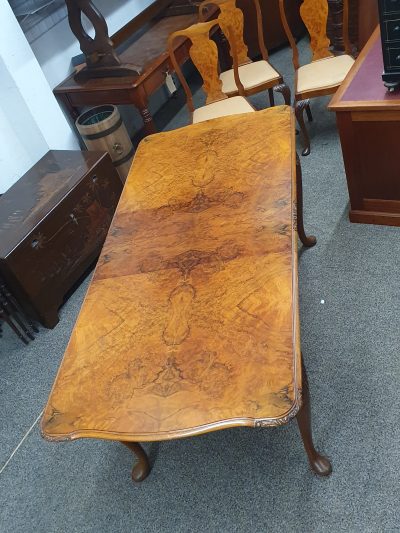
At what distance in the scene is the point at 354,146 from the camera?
2.07 meters

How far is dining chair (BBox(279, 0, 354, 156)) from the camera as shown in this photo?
Answer: 2.65m

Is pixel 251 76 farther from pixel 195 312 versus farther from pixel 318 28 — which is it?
pixel 195 312

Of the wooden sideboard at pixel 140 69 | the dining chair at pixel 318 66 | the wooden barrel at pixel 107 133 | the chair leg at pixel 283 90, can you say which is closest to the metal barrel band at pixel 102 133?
the wooden barrel at pixel 107 133

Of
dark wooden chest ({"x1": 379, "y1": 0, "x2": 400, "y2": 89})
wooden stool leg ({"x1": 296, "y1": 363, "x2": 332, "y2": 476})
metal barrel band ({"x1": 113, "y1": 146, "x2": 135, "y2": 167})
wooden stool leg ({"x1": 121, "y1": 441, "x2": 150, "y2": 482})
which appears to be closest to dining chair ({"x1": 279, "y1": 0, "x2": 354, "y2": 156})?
dark wooden chest ({"x1": 379, "y1": 0, "x2": 400, "y2": 89})

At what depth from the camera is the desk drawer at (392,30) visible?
1.79 m

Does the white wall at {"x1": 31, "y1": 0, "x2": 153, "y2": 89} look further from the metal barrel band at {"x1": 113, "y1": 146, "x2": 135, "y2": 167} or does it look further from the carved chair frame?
the carved chair frame

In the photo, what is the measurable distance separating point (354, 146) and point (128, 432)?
5.16ft

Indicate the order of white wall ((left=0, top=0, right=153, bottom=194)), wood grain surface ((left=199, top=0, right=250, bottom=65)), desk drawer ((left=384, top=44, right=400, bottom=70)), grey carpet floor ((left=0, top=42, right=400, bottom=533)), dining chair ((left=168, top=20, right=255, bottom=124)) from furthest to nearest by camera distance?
wood grain surface ((left=199, top=0, right=250, bottom=65)) < dining chair ((left=168, top=20, right=255, bottom=124)) < white wall ((left=0, top=0, right=153, bottom=194)) < desk drawer ((left=384, top=44, right=400, bottom=70)) < grey carpet floor ((left=0, top=42, right=400, bottom=533))

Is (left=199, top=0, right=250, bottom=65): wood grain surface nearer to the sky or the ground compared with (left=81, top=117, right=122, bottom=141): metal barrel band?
nearer to the sky

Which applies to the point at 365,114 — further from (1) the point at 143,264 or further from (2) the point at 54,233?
(2) the point at 54,233

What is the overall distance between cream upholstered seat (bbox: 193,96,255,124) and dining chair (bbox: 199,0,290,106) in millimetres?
163

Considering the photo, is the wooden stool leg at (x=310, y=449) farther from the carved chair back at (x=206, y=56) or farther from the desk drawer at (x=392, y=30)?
the carved chair back at (x=206, y=56)

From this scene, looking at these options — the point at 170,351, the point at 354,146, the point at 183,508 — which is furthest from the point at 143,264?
the point at 354,146

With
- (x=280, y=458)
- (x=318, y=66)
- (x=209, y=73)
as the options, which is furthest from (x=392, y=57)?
(x=280, y=458)
